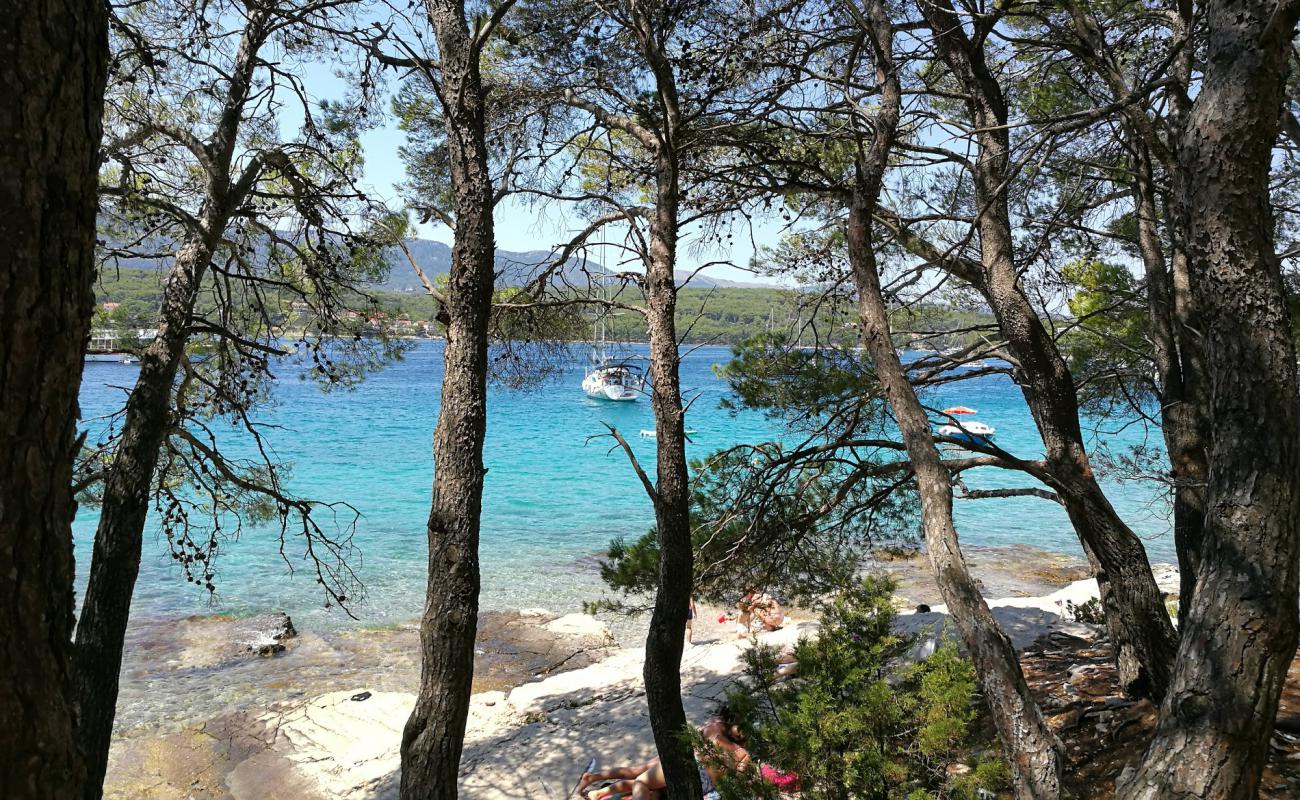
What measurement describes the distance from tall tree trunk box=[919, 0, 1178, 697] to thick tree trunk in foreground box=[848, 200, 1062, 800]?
116cm

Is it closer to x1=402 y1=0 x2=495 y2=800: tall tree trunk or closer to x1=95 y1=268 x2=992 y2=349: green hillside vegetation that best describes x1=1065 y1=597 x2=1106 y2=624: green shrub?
x1=95 y1=268 x2=992 y2=349: green hillside vegetation

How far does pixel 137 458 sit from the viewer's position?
14.8ft

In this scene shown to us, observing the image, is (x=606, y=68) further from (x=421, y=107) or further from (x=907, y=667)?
(x=907, y=667)

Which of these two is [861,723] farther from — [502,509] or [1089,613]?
[502,509]

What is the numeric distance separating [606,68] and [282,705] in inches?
320

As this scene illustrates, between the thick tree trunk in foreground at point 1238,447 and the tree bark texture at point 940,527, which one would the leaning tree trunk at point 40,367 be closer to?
the tree bark texture at point 940,527

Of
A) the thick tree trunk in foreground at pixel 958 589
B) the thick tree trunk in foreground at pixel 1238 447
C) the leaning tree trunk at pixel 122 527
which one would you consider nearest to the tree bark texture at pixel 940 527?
the thick tree trunk in foreground at pixel 958 589

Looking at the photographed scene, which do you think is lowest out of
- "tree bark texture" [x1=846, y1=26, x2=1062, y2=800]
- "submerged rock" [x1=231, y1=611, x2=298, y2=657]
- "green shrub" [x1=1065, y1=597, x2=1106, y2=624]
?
"submerged rock" [x1=231, y1=611, x2=298, y2=657]

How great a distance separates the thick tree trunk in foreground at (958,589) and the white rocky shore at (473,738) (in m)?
3.33

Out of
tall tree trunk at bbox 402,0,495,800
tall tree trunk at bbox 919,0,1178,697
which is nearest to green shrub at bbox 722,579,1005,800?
tall tree trunk at bbox 402,0,495,800

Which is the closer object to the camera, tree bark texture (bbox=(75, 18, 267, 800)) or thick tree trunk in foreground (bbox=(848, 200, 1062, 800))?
thick tree trunk in foreground (bbox=(848, 200, 1062, 800))

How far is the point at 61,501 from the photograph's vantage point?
1.24m

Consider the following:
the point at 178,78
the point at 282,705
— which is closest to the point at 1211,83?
the point at 178,78

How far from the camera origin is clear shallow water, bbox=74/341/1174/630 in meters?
14.0
